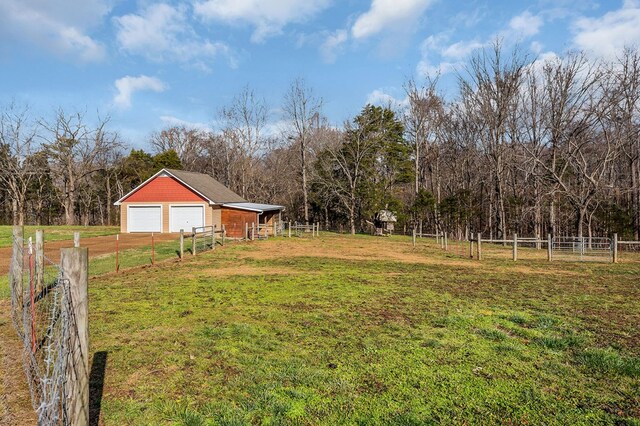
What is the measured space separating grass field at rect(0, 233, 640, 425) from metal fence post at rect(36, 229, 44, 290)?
112 centimetres

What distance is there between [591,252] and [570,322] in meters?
17.0

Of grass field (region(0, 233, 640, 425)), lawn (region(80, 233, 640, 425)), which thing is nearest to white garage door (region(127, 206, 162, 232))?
grass field (region(0, 233, 640, 425))

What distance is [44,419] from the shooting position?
10.7 feet

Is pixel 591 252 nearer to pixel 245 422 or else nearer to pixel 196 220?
pixel 245 422

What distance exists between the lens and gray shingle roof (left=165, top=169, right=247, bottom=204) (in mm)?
30250

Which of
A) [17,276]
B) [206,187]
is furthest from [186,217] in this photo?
[17,276]

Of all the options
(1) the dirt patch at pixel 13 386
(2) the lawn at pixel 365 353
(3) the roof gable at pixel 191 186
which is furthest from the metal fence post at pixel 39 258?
(3) the roof gable at pixel 191 186

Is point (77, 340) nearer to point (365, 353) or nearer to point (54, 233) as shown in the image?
point (365, 353)

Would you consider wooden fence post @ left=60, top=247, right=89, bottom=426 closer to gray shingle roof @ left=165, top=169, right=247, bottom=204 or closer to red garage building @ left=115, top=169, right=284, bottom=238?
red garage building @ left=115, top=169, right=284, bottom=238

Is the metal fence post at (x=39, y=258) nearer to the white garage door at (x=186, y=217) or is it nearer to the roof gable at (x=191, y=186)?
the roof gable at (x=191, y=186)

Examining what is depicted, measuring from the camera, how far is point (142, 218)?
30688mm

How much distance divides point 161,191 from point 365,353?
28619 mm

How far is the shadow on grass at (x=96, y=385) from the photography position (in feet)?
12.5

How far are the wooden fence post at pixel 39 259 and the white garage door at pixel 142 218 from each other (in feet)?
75.3
